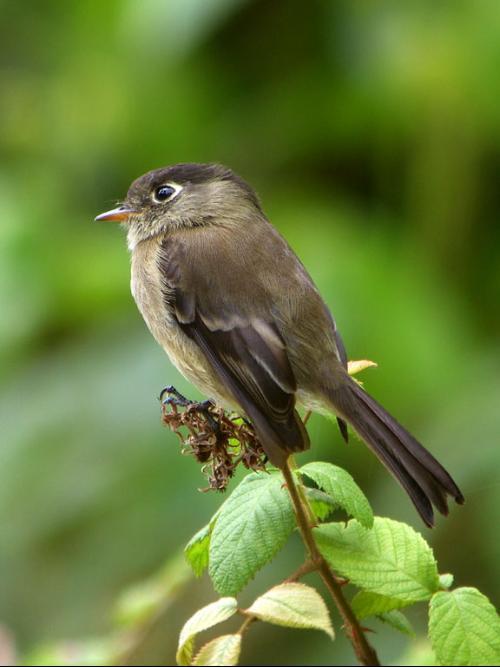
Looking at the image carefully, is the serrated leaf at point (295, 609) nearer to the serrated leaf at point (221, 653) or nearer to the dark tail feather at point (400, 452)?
the serrated leaf at point (221, 653)

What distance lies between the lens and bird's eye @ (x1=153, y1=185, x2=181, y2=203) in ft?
10.4

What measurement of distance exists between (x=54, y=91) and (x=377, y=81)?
148cm

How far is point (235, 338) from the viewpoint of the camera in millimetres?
2477

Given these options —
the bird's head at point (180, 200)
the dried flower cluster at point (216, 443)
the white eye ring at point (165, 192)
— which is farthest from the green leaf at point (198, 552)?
the white eye ring at point (165, 192)

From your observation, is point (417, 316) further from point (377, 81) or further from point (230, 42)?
point (230, 42)

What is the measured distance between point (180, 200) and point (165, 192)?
7 cm

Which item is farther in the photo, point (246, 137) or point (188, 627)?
point (246, 137)

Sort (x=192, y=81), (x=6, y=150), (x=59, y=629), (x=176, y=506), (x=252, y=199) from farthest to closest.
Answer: (x=6, y=150) < (x=192, y=81) < (x=59, y=629) < (x=176, y=506) < (x=252, y=199)

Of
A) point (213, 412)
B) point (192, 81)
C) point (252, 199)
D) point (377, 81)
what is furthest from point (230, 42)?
point (213, 412)

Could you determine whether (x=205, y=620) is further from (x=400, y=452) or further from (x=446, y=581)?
(x=400, y=452)

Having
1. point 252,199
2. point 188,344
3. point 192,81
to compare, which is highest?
point 192,81

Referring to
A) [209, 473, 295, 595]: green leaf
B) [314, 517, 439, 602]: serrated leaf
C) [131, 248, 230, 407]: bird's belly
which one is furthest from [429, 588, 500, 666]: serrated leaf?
[131, 248, 230, 407]: bird's belly

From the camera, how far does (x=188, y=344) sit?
2.63 metres

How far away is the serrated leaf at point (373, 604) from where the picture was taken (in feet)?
5.26
